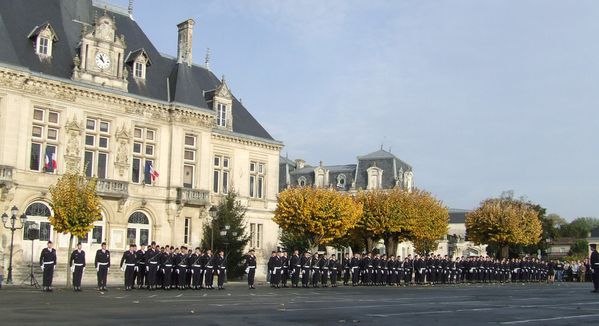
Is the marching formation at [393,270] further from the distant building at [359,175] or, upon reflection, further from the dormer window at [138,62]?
the distant building at [359,175]

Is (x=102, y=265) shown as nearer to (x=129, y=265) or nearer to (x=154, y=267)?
(x=129, y=265)

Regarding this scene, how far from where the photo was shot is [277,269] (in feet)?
107

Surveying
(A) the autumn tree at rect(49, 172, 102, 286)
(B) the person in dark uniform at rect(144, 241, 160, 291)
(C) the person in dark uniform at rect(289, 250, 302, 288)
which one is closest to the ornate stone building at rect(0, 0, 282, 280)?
(A) the autumn tree at rect(49, 172, 102, 286)

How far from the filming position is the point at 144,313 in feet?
51.8

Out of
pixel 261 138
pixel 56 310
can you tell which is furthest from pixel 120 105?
pixel 56 310

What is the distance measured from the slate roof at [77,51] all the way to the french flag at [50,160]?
398cm

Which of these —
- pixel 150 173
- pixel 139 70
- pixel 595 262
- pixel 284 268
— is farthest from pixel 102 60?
pixel 595 262

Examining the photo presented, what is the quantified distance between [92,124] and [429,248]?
4790 cm

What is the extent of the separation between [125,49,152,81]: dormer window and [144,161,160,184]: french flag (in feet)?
17.7

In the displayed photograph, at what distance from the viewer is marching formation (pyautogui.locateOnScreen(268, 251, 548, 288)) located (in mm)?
33906

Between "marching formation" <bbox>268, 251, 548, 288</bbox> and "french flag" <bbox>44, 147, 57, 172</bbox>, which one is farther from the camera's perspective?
"french flag" <bbox>44, 147, 57, 172</bbox>

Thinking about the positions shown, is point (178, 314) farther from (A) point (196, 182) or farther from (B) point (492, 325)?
(A) point (196, 182)

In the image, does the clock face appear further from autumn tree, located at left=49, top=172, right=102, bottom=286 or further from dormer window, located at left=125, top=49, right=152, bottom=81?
autumn tree, located at left=49, top=172, right=102, bottom=286

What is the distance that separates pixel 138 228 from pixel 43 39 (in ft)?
39.3
